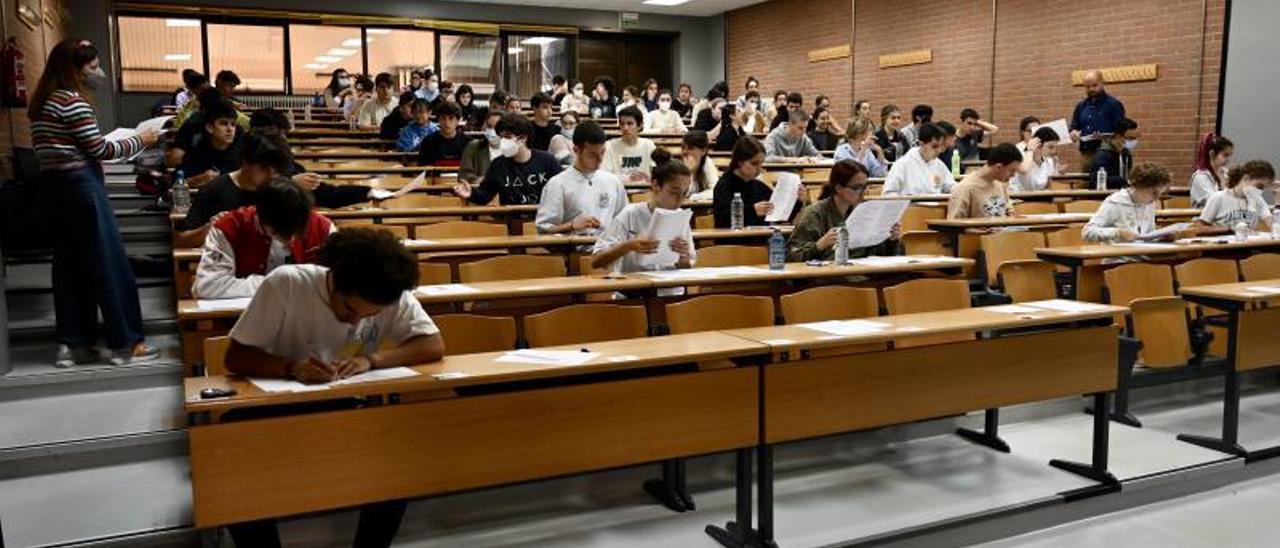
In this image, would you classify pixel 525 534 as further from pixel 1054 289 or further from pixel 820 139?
pixel 820 139

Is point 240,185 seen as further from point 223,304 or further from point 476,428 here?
point 476,428

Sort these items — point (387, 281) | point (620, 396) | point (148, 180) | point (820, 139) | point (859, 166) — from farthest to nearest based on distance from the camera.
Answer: point (820, 139)
point (148, 180)
point (859, 166)
point (620, 396)
point (387, 281)

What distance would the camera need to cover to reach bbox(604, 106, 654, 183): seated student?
783 cm

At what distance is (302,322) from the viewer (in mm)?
2705

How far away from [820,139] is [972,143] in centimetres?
180

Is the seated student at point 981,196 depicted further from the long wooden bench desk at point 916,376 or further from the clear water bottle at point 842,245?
the long wooden bench desk at point 916,376

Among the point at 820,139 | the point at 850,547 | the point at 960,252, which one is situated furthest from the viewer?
the point at 820,139

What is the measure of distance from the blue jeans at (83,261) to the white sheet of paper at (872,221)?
351 cm

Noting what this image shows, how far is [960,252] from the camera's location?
6.17m

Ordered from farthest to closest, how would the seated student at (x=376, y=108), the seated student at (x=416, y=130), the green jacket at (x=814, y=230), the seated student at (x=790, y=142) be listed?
the seated student at (x=376, y=108), the seated student at (x=790, y=142), the seated student at (x=416, y=130), the green jacket at (x=814, y=230)

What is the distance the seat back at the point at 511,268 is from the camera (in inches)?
184

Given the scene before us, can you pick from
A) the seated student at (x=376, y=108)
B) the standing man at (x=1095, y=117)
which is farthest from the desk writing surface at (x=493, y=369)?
the seated student at (x=376, y=108)

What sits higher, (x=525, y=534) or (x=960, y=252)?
(x=960, y=252)

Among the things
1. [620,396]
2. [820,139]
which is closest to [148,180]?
[620,396]
